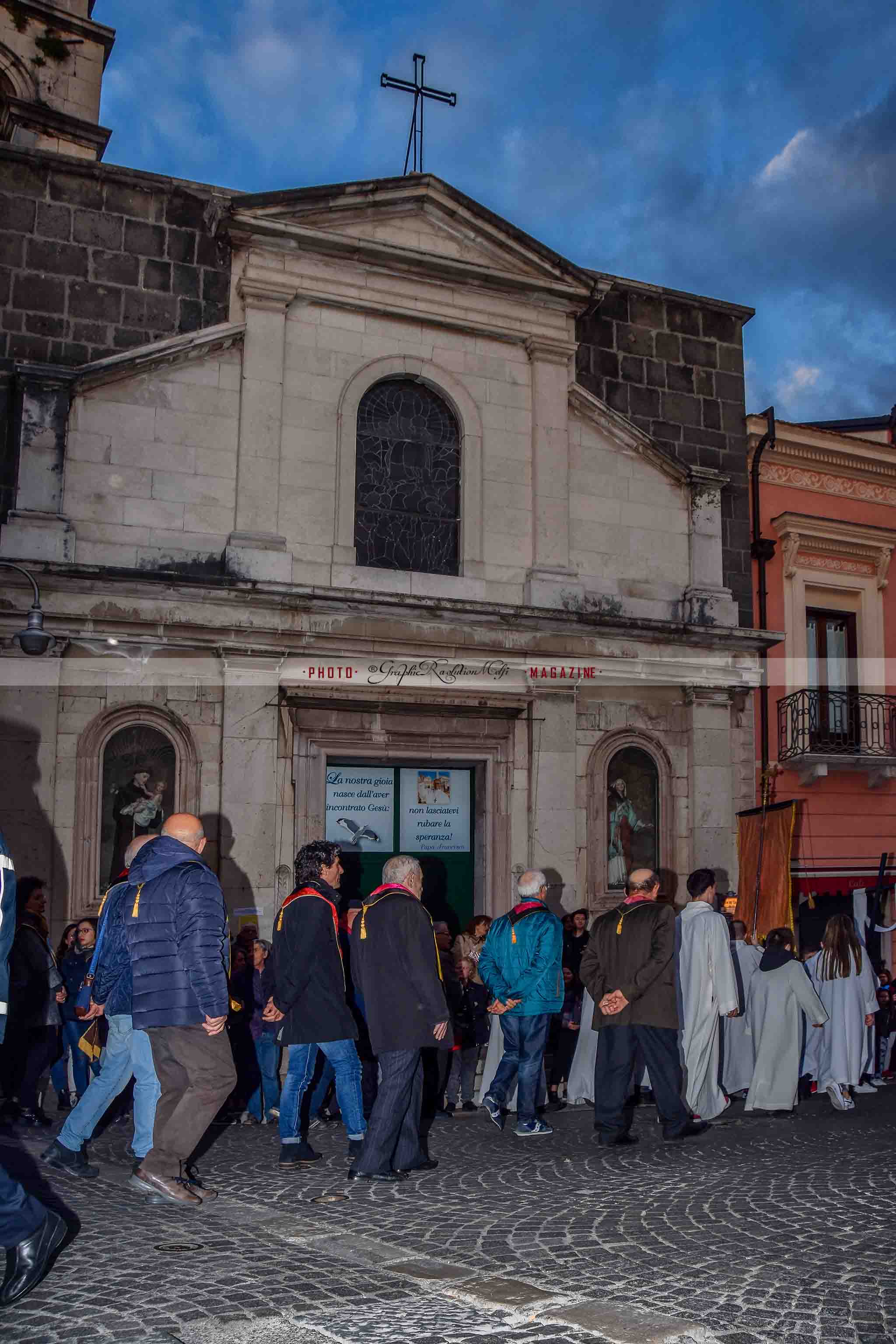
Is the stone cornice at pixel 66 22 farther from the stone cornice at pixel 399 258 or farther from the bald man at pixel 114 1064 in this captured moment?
the bald man at pixel 114 1064

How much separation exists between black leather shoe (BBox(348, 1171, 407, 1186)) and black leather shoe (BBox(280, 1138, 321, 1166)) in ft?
1.83

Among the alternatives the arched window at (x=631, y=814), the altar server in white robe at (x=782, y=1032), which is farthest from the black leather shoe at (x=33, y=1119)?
the arched window at (x=631, y=814)

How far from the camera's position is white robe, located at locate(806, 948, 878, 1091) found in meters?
11.1

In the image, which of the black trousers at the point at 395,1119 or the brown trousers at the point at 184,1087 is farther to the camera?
the black trousers at the point at 395,1119

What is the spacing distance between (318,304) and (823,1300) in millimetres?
12403

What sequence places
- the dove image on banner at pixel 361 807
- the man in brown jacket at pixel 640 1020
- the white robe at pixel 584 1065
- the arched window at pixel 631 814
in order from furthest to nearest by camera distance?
1. the arched window at pixel 631 814
2. the dove image on banner at pixel 361 807
3. the white robe at pixel 584 1065
4. the man in brown jacket at pixel 640 1020

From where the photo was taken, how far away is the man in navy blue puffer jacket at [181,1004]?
673cm

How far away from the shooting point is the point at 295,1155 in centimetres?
779

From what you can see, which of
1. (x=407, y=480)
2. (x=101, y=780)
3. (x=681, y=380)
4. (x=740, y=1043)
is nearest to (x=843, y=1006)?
(x=740, y=1043)

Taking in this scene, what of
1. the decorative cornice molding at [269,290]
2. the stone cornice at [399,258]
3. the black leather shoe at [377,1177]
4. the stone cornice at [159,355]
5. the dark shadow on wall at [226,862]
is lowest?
the black leather shoe at [377,1177]

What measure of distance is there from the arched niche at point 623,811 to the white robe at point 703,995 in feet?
17.9

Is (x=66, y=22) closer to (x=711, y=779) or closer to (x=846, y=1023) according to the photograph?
(x=711, y=779)

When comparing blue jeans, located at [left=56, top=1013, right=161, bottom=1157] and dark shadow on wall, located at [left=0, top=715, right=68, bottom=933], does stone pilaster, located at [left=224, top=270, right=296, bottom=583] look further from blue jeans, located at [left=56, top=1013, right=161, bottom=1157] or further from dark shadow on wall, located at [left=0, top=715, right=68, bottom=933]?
blue jeans, located at [left=56, top=1013, right=161, bottom=1157]

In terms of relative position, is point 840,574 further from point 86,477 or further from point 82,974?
point 82,974
